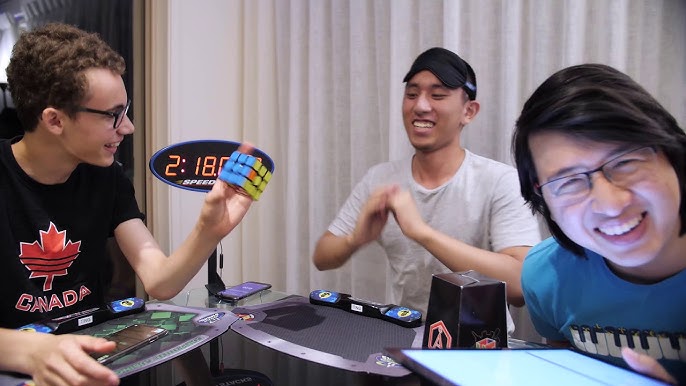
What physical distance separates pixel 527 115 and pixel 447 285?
31 cm

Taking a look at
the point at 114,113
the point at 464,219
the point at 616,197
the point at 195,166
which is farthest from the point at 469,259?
the point at 114,113

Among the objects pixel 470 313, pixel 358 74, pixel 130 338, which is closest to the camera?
pixel 470 313

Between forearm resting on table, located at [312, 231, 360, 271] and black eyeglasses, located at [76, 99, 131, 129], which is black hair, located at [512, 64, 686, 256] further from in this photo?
black eyeglasses, located at [76, 99, 131, 129]

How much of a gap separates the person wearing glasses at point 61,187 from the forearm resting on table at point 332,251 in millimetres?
451

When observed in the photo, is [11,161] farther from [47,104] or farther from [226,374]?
[226,374]

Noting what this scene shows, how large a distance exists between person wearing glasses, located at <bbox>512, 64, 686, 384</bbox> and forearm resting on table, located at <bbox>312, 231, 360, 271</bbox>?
0.74 m

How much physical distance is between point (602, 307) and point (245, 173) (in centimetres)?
77

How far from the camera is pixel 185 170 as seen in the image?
1408 mm

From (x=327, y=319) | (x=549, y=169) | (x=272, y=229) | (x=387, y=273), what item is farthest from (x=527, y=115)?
(x=272, y=229)

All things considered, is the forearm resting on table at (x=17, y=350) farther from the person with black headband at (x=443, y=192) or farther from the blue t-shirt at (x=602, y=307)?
the blue t-shirt at (x=602, y=307)

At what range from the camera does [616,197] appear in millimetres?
683

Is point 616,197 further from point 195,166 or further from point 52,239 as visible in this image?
point 52,239

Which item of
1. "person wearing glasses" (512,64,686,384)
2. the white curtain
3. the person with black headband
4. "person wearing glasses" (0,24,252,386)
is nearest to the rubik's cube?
"person wearing glasses" (0,24,252,386)

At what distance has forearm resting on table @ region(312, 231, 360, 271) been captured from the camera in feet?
4.96
